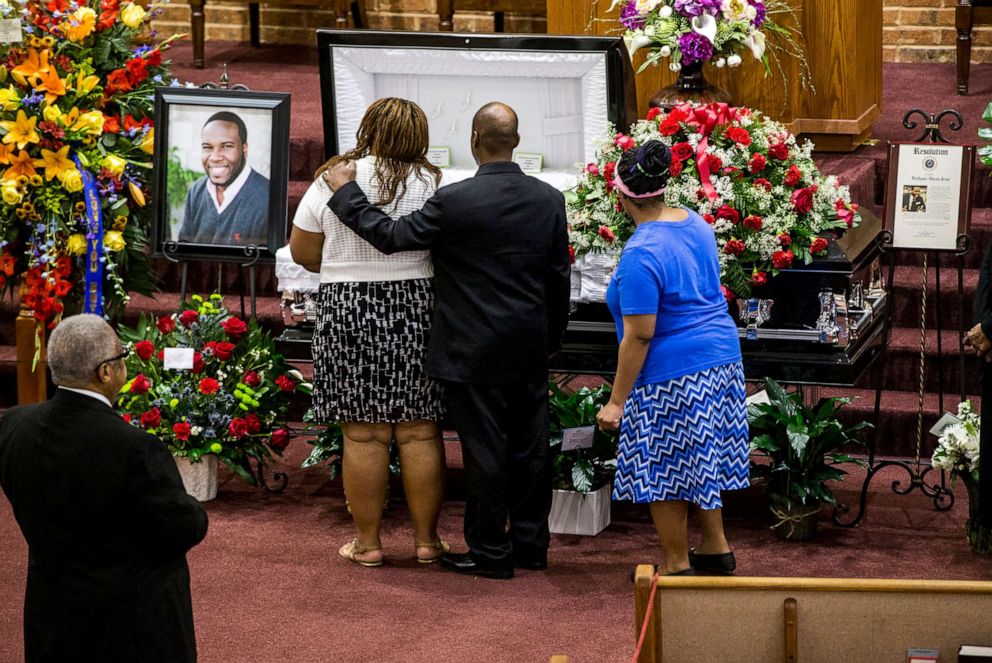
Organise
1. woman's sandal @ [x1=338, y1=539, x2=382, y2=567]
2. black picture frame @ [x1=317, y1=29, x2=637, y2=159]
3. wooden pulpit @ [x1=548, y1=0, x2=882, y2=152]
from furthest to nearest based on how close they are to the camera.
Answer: wooden pulpit @ [x1=548, y1=0, x2=882, y2=152]
black picture frame @ [x1=317, y1=29, x2=637, y2=159]
woman's sandal @ [x1=338, y1=539, x2=382, y2=567]

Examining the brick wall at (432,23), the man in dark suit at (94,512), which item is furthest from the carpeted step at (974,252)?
the man in dark suit at (94,512)

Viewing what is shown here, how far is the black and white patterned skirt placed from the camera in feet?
15.3

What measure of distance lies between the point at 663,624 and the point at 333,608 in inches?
65.0

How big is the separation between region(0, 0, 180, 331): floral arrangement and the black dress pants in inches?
66.5

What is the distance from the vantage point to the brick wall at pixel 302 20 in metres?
9.79

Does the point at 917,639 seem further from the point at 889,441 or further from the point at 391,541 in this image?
the point at 889,441

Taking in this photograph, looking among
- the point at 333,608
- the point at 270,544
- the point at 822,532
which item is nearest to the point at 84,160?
the point at 270,544

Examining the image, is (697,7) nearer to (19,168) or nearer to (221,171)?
(221,171)

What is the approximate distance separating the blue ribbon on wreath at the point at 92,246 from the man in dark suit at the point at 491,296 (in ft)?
4.58

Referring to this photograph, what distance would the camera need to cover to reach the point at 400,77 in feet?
18.2

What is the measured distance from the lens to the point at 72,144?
568 centimetres

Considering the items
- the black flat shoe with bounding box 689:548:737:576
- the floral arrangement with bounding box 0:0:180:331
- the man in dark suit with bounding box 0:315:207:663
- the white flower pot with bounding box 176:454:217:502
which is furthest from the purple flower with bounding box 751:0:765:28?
the man in dark suit with bounding box 0:315:207:663

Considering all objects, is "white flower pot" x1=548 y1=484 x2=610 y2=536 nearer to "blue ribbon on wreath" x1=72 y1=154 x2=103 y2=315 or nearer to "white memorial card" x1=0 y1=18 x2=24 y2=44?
"blue ribbon on wreath" x1=72 y1=154 x2=103 y2=315

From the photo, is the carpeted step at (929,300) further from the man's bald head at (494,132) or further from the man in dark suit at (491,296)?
the man's bald head at (494,132)
